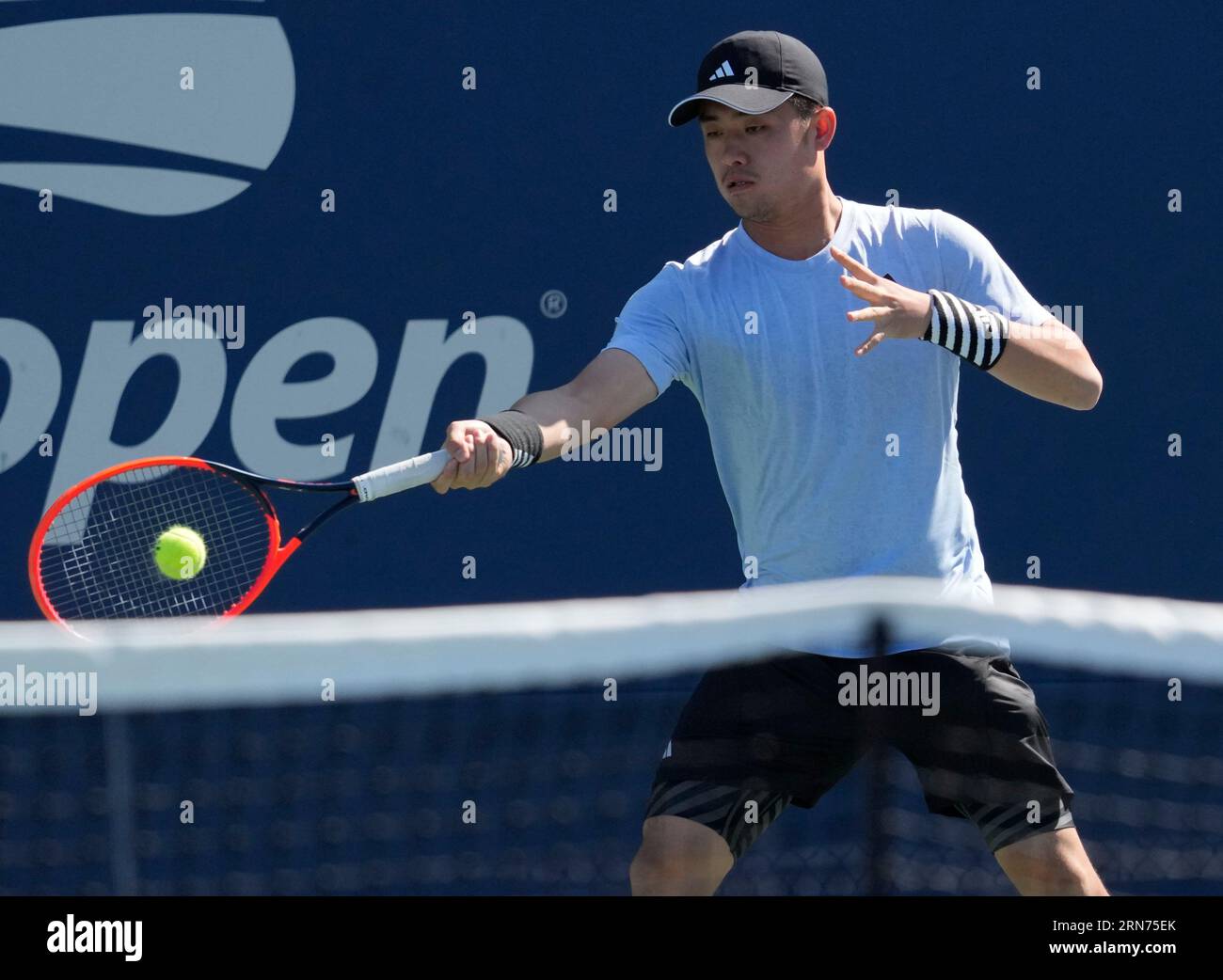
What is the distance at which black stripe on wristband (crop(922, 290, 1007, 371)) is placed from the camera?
9.65 feet

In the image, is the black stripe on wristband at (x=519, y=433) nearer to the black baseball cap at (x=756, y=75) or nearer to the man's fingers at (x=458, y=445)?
the man's fingers at (x=458, y=445)

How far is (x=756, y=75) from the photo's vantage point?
3.24 metres

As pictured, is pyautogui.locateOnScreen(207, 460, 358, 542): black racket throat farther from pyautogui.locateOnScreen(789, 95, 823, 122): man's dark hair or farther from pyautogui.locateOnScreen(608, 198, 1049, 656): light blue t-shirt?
pyautogui.locateOnScreen(789, 95, 823, 122): man's dark hair

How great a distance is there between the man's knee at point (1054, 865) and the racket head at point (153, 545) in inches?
63.2

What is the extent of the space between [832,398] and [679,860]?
0.82 m

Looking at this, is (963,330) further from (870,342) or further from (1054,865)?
(1054,865)

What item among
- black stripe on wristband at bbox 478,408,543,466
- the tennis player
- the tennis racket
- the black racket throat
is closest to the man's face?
the tennis player

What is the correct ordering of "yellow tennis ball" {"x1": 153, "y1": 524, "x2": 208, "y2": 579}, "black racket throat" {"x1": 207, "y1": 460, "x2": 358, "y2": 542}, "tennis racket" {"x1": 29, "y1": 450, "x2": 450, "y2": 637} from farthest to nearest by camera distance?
"tennis racket" {"x1": 29, "y1": 450, "x2": 450, "y2": 637} → "yellow tennis ball" {"x1": 153, "y1": 524, "x2": 208, "y2": 579} → "black racket throat" {"x1": 207, "y1": 460, "x2": 358, "y2": 542}

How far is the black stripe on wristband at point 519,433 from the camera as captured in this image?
9.84 ft

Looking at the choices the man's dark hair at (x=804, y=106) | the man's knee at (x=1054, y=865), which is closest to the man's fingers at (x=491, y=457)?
the man's dark hair at (x=804, y=106)

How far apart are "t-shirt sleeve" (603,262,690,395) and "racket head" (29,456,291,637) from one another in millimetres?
963
